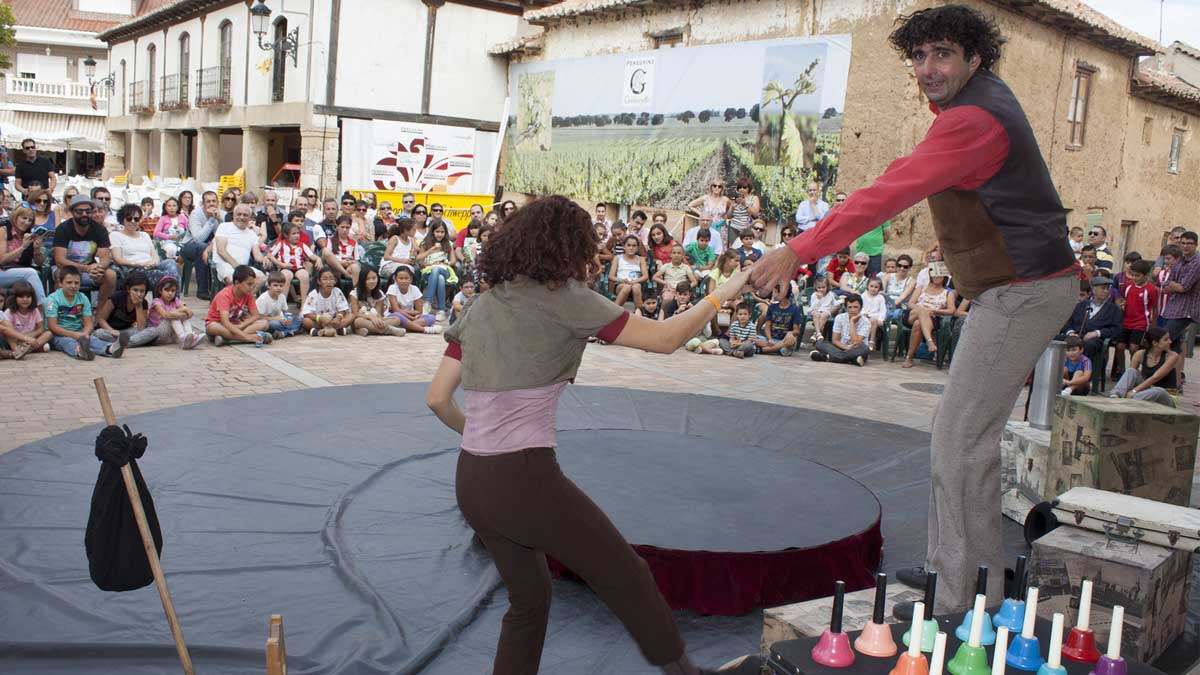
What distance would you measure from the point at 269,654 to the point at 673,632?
999mm

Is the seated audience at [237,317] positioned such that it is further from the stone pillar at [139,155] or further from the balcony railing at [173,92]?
the stone pillar at [139,155]

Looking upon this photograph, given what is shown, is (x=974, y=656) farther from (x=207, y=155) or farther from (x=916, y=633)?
(x=207, y=155)

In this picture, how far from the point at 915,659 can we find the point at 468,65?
18.1m

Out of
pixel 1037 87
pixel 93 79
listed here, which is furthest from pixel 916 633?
pixel 93 79

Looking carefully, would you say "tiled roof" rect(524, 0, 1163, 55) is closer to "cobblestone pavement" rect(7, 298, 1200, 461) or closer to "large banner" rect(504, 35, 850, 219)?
"large banner" rect(504, 35, 850, 219)

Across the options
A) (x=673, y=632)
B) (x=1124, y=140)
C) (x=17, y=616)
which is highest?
(x=1124, y=140)

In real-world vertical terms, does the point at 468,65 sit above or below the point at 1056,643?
above

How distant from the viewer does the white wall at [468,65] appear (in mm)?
18328

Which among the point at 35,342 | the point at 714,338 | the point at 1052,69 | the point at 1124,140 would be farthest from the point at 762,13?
the point at 35,342

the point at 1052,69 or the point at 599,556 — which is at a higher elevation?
the point at 1052,69

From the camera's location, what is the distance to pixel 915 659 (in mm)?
1697

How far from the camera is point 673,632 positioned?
7.45 ft

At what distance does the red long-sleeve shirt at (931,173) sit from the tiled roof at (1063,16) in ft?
35.7

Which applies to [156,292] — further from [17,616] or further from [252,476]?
[17,616]
